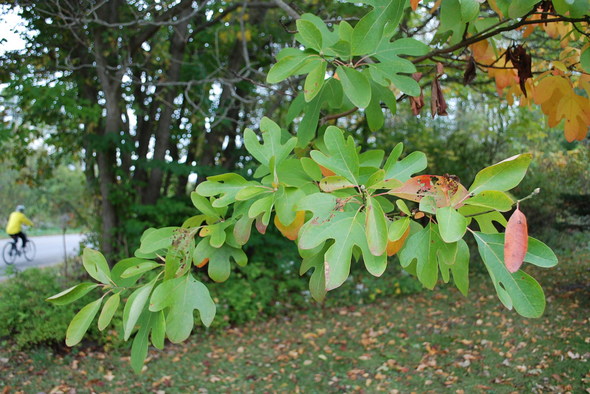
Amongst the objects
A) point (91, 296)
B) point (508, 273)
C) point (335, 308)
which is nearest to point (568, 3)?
point (508, 273)

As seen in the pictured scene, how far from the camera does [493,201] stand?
0.85m

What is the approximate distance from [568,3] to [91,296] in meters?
5.55

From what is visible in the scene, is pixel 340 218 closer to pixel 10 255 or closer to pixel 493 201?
pixel 493 201

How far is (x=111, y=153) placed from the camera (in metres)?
6.43

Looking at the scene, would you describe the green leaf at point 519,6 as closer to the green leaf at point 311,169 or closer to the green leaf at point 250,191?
the green leaf at point 311,169

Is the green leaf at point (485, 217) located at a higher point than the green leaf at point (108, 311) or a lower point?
higher

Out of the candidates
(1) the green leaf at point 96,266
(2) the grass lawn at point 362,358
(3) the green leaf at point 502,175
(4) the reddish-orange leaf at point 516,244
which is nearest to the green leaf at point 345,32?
(3) the green leaf at point 502,175

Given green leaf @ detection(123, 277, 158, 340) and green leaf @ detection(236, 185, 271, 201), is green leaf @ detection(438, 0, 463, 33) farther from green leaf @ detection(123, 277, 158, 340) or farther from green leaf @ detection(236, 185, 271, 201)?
green leaf @ detection(123, 277, 158, 340)

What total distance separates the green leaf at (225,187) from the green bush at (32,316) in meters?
4.53

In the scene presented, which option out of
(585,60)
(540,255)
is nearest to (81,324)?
(540,255)

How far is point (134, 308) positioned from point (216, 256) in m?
0.25

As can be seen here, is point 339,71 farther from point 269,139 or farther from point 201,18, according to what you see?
point 201,18

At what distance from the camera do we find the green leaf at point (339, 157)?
976 millimetres

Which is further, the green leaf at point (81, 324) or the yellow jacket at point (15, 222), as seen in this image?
the yellow jacket at point (15, 222)
